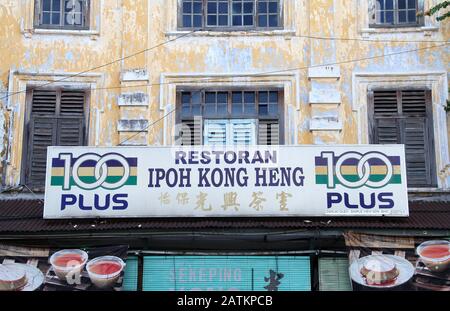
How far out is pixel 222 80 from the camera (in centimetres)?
1559

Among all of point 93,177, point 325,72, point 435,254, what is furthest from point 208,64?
point 435,254

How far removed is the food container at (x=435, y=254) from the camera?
40.8 feet

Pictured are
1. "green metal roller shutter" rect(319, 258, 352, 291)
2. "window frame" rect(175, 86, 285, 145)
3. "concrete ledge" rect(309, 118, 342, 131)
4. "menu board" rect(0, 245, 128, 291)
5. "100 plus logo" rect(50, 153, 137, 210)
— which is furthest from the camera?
"window frame" rect(175, 86, 285, 145)

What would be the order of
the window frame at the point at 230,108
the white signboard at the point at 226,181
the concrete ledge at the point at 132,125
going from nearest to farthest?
the white signboard at the point at 226,181
the concrete ledge at the point at 132,125
the window frame at the point at 230,108

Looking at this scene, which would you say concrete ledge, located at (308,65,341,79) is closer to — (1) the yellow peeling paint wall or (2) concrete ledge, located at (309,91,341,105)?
(1) the yellow peeling paint wall

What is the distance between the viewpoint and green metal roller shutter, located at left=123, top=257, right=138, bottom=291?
12945 mm

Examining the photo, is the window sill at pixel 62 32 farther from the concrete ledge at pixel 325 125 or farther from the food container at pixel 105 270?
the food container at pixel 105 270

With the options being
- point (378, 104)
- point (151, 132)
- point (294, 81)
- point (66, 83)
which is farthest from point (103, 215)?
point (378, 104)

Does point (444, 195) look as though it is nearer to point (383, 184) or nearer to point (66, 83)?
point (383, 184)

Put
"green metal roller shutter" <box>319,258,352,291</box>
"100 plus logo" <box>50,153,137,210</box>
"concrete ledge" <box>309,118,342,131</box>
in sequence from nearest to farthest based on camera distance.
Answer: "green metal roller shutter" <box>319,258,352,291</box>, "100 plus logo" <box>50,153,137,210</box>, "concrete ledge" <box>309,118,342,131</box>

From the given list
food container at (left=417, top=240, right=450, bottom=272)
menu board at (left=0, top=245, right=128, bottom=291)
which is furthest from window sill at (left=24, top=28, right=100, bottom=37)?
food container at (left=417, top=240, right=450, bottom=272)

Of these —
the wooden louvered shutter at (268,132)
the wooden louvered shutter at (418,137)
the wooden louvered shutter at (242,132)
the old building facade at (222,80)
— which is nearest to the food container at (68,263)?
the old building facade at (222,80)

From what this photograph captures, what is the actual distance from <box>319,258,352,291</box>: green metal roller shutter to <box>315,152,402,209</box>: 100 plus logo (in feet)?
3.15

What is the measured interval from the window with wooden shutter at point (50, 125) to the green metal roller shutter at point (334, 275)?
5501 mm
